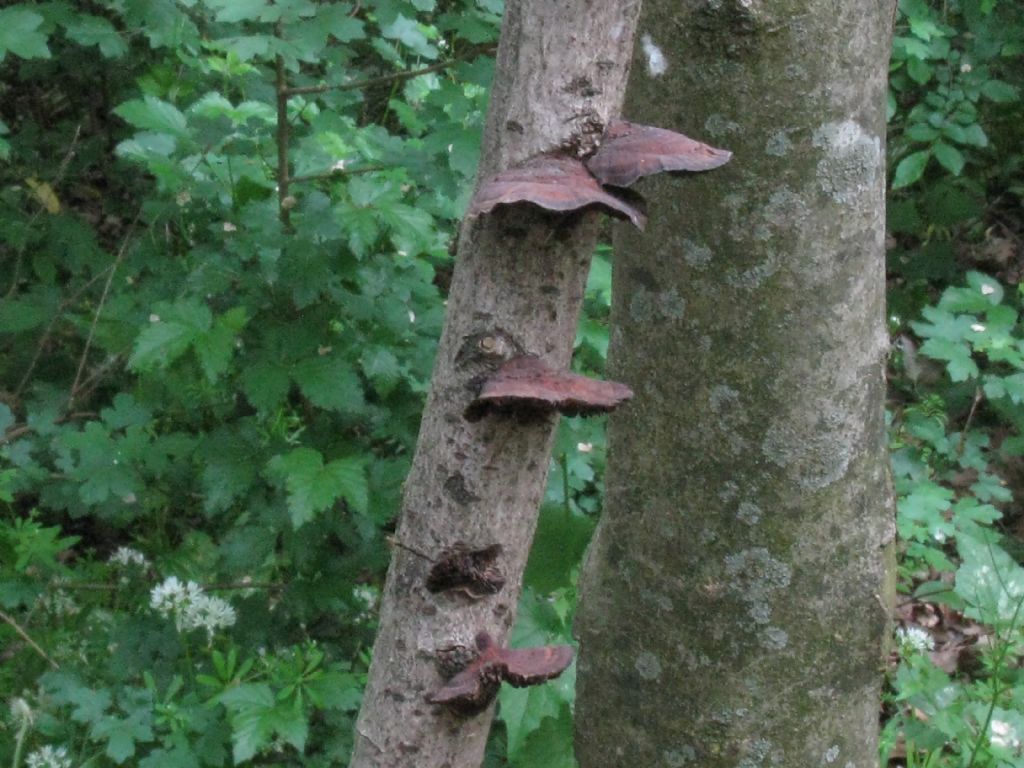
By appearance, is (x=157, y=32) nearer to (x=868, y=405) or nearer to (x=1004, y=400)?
(x=868, y=405)

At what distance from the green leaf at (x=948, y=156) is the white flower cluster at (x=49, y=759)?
161 inches

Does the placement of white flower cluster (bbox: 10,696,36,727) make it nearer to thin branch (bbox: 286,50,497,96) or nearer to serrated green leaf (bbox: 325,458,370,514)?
serrated green leaf (bbox: 325,458,370,514)

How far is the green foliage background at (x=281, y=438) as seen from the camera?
2607 millimetres

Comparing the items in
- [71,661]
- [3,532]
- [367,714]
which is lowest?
[71,661]

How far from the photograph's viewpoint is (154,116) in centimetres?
282

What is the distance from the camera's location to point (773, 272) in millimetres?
2213

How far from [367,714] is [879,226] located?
4.59ft

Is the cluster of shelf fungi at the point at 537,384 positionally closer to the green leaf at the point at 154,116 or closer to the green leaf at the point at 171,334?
the green leaf at the point at 171,334

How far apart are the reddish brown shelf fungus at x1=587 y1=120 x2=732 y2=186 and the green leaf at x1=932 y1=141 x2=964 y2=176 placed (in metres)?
3.85

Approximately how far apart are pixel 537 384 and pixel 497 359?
96 millimetres

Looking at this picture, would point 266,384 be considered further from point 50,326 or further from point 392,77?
point 50,326

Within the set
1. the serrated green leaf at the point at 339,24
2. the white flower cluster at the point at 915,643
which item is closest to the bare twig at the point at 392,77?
the serrated green leaf at the point at 339,24

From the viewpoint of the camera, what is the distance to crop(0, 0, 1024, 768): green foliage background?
2607 millimetres

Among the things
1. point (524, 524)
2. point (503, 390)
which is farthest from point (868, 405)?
point (503, 390)
